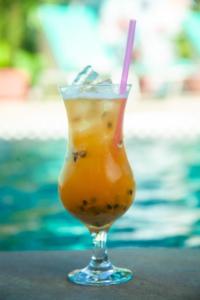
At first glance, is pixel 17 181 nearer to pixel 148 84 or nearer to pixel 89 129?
pixel 89 129

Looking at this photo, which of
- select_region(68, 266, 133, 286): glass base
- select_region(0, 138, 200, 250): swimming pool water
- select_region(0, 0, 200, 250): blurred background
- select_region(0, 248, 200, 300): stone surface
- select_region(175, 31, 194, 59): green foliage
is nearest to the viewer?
select_region(0, 248, 200, 300): stone surface

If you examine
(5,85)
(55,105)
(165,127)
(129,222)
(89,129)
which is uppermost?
(5,85)

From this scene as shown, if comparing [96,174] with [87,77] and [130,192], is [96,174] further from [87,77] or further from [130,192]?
[87,77]

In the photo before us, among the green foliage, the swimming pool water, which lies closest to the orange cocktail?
the swimming pool water

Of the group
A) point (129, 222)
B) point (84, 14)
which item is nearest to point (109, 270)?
point (129, 222)

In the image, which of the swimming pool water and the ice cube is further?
the swimming pool water

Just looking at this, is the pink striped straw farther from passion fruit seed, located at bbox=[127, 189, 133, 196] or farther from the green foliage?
the green foliage

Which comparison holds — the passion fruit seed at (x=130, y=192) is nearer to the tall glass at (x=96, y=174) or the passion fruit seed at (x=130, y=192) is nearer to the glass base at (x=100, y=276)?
the tall glass at (x=96, y=174)

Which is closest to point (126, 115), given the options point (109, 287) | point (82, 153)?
point (82, 153)
